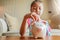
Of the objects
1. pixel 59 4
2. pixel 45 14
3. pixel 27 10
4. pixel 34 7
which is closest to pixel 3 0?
pixel 27 10

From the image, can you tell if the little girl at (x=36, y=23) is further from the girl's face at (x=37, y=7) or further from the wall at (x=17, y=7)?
the wall at (x=17, y=7)

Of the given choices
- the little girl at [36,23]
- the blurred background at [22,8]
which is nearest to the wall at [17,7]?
the blurred background at [22,8]

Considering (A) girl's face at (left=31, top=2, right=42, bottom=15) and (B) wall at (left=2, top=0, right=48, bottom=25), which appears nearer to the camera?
(A) girl's face at (left=31, top=2, right=42, bottom=15)

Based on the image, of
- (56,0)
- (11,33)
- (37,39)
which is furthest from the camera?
(56,0)

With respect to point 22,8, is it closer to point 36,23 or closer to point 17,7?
point 17,7

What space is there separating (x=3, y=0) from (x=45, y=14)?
0.93 meters

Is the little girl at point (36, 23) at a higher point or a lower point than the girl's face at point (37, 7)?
lower

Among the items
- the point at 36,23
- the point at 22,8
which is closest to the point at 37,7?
the point at 36,23

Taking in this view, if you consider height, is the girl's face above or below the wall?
below

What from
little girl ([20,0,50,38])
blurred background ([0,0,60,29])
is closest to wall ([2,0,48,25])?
blurred background ([0,0,60,29])

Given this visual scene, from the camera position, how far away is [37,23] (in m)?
0.85

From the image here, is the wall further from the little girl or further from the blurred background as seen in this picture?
the little girl

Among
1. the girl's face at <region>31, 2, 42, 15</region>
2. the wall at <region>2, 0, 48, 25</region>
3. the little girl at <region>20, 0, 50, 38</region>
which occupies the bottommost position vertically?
the little girl at <region>20, 0, 50, 38</region>

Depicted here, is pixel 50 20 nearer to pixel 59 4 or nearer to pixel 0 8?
pixel 59 4
